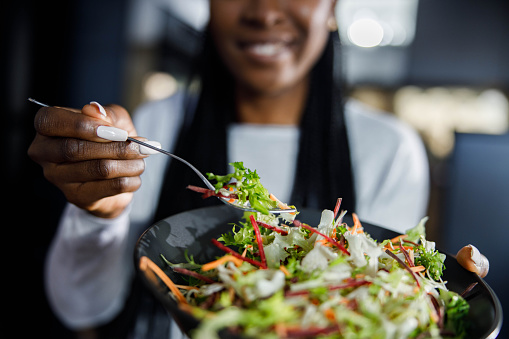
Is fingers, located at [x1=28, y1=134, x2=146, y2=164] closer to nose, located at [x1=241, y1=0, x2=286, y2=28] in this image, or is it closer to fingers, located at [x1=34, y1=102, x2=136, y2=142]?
fingers, located at [x1=34, y1=102, x2=136, y2=142]

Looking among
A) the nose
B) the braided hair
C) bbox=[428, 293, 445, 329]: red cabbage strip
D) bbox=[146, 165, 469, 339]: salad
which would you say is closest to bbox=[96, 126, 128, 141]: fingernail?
bbox=[146, 165, 469, 339]: salad

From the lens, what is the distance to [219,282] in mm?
658

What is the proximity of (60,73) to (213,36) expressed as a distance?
12.0 ft

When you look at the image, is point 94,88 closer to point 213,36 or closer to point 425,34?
point 213,36

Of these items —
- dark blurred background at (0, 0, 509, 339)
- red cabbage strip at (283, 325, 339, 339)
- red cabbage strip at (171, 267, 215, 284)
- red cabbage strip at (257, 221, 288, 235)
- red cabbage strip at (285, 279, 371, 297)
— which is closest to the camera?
red cabbage strip at (283, 325, 339, 339)

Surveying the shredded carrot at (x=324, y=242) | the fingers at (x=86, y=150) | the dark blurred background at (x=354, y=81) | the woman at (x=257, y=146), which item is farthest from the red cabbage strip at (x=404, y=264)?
the dark blurred background at (x=354, y=81)

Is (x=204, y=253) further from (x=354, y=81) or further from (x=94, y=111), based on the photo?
(x=354, y=81)

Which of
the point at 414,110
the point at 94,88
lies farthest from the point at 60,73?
the point at 414,110

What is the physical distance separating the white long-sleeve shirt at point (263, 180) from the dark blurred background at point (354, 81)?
302 mm

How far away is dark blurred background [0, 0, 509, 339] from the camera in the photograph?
73.4 inches

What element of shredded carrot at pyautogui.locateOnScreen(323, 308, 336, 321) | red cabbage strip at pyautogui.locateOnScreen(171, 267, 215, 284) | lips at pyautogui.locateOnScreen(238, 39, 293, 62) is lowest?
red cabbage strip at pyautogui.locateOnScreen(171, 267, 215, 284)

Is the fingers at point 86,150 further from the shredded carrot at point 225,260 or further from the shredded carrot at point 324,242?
the shredded carrot at point 324,242

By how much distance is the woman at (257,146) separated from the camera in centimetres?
151

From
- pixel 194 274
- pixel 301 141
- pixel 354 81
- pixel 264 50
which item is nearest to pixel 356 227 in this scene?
pixel 194 274
